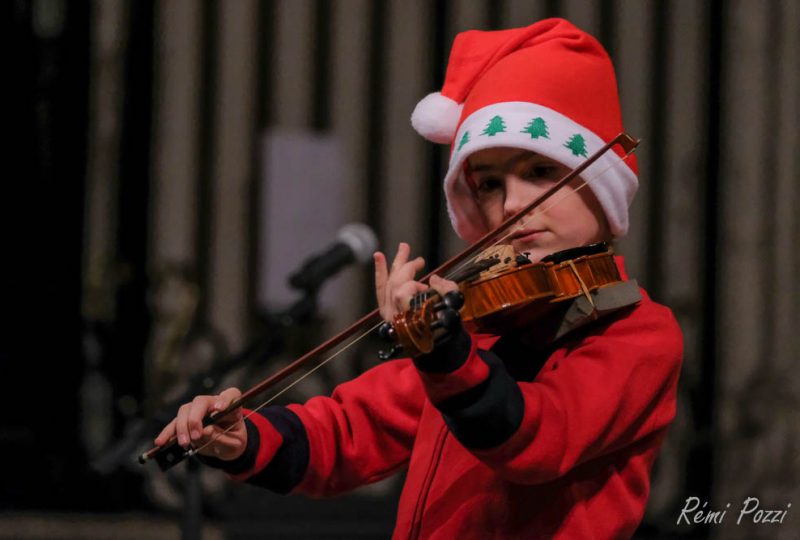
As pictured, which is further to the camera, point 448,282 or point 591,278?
point 591,278

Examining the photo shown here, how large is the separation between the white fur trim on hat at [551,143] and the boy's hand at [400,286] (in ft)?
0.68

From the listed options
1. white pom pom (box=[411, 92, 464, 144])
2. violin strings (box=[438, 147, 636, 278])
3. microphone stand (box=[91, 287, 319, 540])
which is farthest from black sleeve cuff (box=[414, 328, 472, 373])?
microphone stand (box=[91, 287, 319, 540])

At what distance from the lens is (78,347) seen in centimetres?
214

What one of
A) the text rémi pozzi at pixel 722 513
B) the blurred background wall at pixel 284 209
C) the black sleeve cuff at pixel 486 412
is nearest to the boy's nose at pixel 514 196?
the black sleeve cuff at pixel 486 412

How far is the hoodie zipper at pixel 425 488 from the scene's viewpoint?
3.27 feet

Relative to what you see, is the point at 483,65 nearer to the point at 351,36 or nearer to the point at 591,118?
the point at 591,118

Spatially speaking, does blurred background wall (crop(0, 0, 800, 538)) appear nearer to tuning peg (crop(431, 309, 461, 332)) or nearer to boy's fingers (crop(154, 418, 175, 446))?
boy's fingers (crop(154, 418, 175, 446))

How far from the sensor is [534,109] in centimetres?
102

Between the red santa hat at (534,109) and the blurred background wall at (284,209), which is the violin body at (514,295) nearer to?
the red santa hat at (534,109)

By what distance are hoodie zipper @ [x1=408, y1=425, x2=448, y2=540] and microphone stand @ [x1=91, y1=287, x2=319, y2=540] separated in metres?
0.32

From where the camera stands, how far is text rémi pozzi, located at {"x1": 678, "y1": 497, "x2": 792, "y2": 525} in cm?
213

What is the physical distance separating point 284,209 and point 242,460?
1306 millimetres

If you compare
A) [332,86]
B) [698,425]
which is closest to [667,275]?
[698,425]

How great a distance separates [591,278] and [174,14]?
1.59 metres
